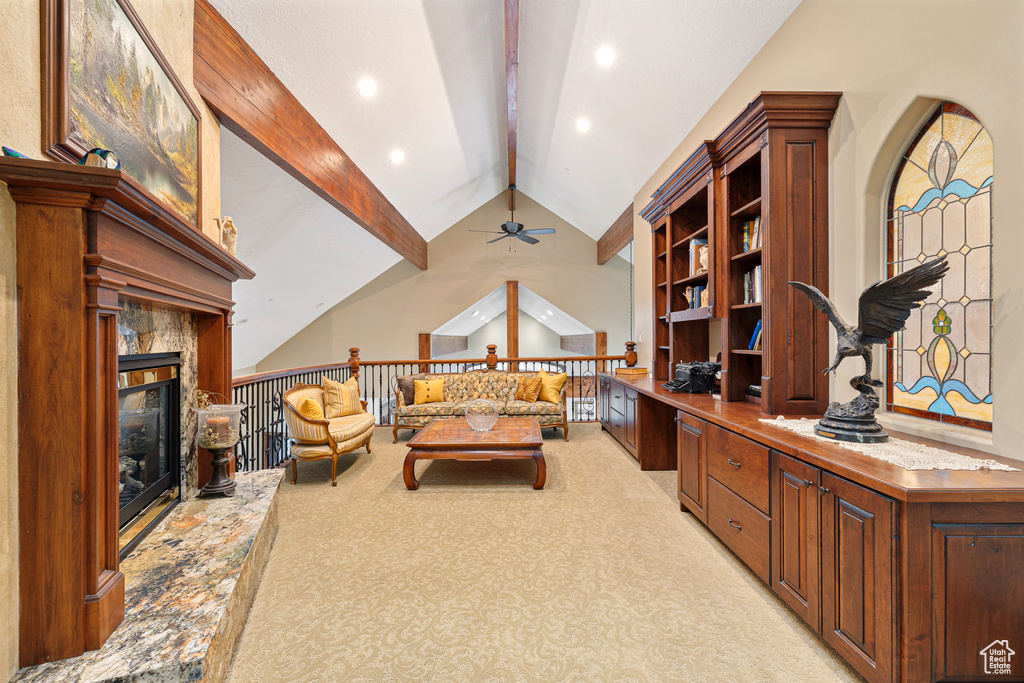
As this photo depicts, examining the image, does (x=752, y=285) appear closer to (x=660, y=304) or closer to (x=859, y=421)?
(x=859, y=421)

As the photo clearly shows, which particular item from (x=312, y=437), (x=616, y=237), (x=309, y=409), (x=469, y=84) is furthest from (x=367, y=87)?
(x=616, y=237)

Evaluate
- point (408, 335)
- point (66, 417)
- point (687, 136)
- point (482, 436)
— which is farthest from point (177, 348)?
point (408, 335)

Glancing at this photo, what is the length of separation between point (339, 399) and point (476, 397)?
165cm

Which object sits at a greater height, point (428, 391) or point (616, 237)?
point (616, 237)

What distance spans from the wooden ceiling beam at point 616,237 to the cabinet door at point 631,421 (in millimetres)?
3112

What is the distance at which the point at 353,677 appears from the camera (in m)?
1.50

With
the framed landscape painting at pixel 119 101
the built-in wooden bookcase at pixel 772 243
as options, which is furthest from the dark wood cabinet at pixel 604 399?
the framed landscape painting at pixel 119 101

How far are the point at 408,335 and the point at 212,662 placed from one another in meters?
7.51

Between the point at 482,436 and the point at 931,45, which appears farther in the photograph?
the point at 482,436

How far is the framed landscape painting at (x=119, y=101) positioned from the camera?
4.53ft

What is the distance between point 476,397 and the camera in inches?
207

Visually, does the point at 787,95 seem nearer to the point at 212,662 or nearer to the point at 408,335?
the point at 212,662

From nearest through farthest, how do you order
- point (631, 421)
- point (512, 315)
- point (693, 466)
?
1. point (693, 466)
2. point (631, 421)
3. point (512, 315)

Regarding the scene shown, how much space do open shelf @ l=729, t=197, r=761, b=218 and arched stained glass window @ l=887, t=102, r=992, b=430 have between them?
700mm
